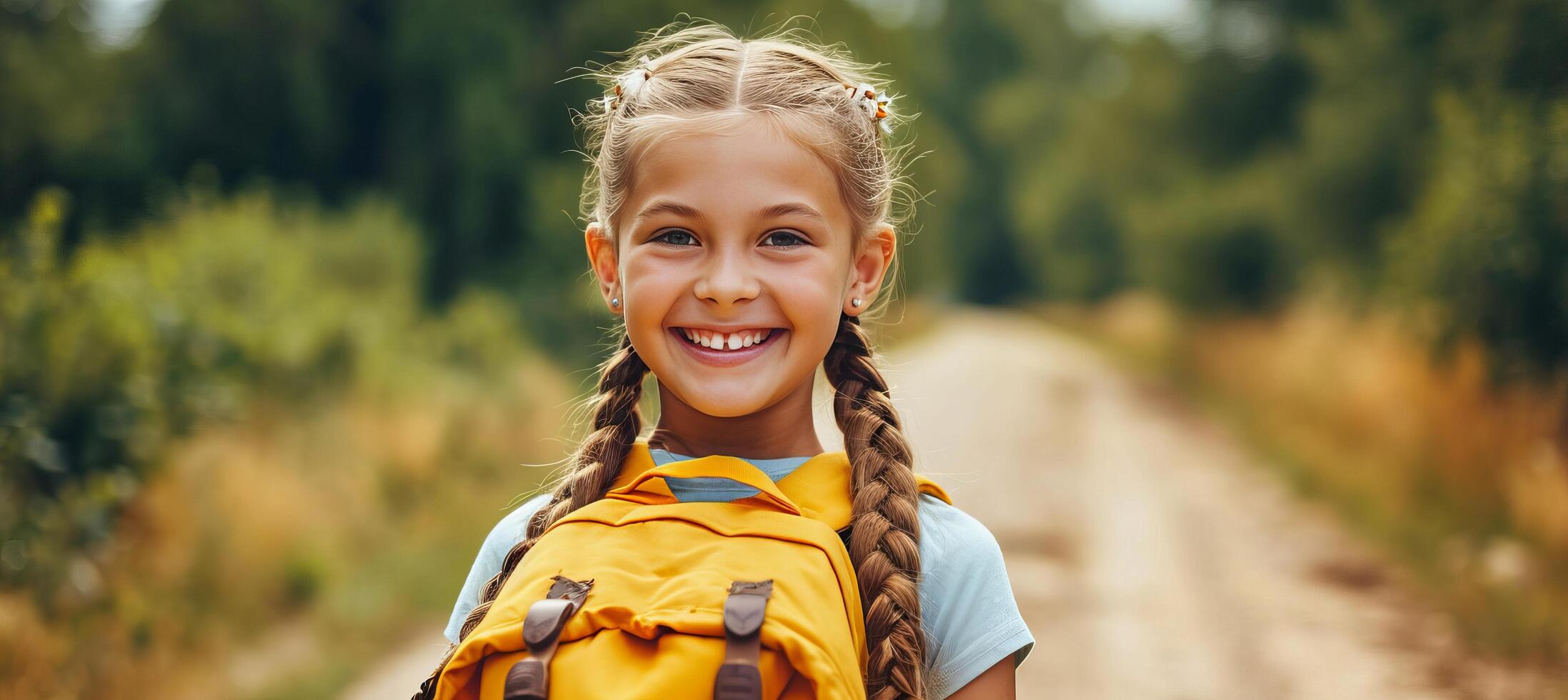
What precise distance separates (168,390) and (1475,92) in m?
8.20

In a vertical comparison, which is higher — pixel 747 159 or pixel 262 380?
pixel 262 380

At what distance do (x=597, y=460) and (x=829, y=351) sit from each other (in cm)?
42

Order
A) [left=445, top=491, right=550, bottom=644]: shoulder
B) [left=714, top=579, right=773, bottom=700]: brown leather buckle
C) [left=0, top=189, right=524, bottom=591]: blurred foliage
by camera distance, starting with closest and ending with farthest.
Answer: [left=714, top=579, right=773, bottom=700]: brown leather buckle
[left=445, top=491, right=550, bottom=644]: shoulder
[left=0, top=189, right=524, bottom=591]: blurred foliage

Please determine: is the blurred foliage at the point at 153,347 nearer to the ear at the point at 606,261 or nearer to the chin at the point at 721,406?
the ear at the point at 606,261

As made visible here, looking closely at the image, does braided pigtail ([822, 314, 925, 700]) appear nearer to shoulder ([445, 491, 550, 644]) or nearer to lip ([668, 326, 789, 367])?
lip ([668, 326, 789, 367])

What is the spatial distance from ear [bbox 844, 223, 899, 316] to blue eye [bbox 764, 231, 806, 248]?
17 cm

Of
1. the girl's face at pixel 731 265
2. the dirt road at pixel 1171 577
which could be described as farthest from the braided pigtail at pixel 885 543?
the dirt road at pixel 1171 577

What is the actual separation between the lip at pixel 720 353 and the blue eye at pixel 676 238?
124 millimetres

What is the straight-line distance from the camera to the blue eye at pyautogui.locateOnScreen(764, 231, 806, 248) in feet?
5.69

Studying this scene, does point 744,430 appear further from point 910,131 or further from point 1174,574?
point 910,131

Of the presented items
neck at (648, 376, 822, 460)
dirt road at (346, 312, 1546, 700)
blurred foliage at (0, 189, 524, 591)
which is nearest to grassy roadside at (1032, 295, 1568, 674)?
dirt road at (346, 312, 1546, 700)

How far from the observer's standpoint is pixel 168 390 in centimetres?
590

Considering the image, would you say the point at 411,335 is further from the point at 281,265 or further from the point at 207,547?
the point at 207,547

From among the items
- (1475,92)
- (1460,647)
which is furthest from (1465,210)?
(1460,647)
